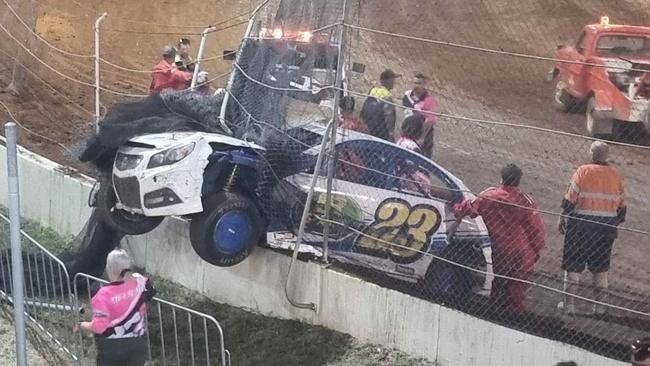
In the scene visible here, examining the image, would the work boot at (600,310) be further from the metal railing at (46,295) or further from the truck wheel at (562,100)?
the truck wheel at (562,100)

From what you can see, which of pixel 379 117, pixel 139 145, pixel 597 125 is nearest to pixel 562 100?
pixel 597 125

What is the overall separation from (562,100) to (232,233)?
8.97m

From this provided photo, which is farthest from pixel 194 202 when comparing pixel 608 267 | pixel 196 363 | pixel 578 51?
pixel 578 51

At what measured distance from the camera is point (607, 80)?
48.6ft

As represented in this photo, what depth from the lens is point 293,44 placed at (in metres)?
9.84

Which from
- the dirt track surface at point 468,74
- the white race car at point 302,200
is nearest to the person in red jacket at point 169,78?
the dirt track surface at point 468,74

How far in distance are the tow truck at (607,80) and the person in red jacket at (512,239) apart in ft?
19.3

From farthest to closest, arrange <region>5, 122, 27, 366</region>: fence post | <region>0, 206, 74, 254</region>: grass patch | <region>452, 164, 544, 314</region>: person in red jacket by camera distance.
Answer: <region>0, 206, 74, 254</region>: grass patch, <region>452, 164, 544, 314</region>: person in red jacket, <region>5, 122, 27, 366</region>: fence post

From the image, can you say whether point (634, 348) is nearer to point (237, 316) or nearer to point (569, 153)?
point (237, 316)

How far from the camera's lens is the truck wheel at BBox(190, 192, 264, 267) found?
9.00 metres

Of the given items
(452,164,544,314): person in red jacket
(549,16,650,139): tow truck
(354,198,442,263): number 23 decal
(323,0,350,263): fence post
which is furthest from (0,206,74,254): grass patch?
(549,16,650,139): tow truck

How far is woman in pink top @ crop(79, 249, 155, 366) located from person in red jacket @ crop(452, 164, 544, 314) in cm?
273

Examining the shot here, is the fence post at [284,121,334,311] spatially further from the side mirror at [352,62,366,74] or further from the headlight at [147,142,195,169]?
the headlight at [147,142,195,169]

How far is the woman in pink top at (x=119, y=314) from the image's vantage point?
22.9 feet
